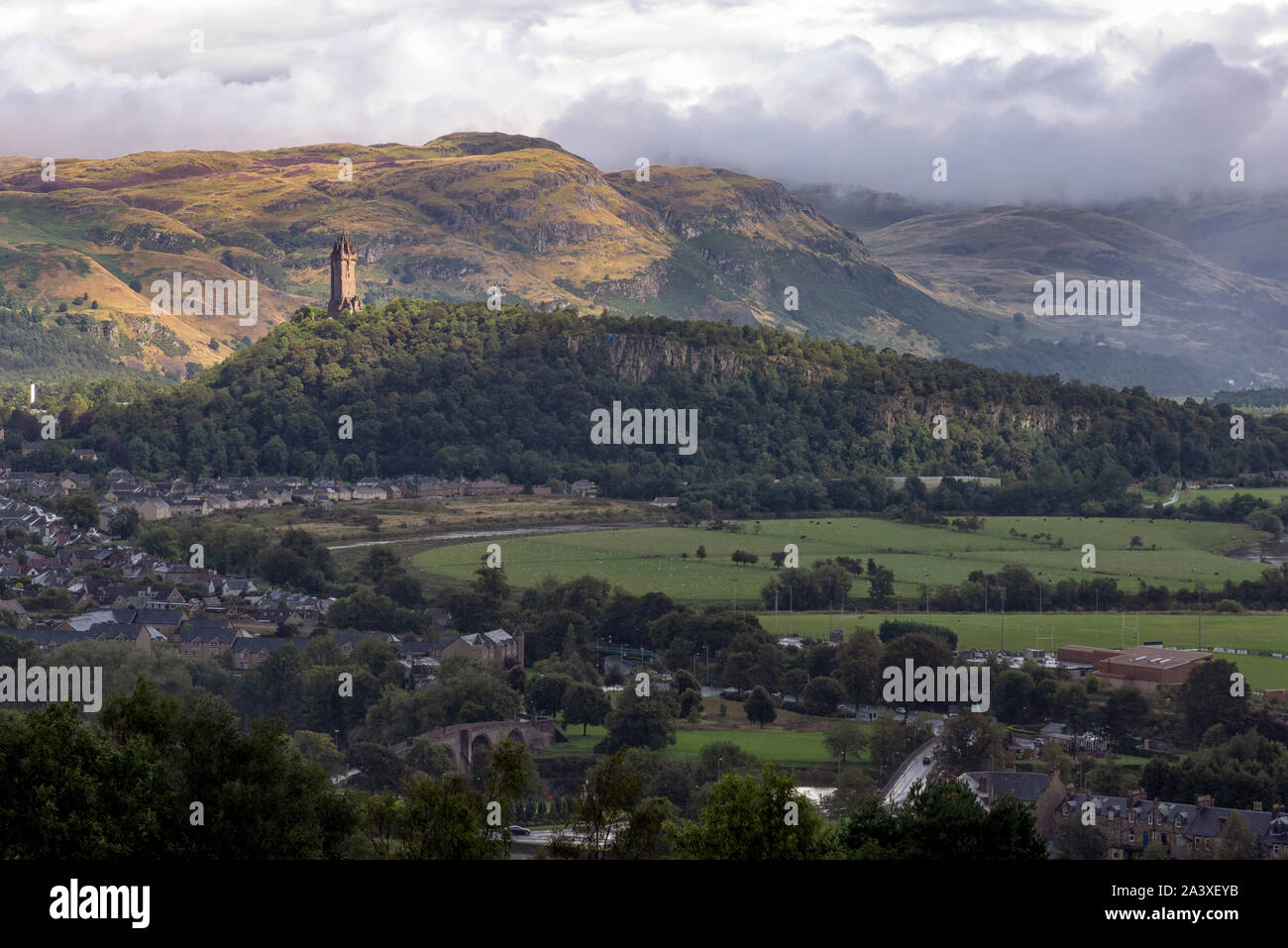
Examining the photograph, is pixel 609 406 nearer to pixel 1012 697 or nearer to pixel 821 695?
pixel 821 695

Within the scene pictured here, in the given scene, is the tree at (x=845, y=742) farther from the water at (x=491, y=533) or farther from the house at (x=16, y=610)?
the water at (x=491, y=533)

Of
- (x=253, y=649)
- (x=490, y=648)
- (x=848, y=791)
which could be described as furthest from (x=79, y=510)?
(x=848, y=791)

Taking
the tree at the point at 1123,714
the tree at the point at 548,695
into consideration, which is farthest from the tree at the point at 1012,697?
the tree at the point at 548,695

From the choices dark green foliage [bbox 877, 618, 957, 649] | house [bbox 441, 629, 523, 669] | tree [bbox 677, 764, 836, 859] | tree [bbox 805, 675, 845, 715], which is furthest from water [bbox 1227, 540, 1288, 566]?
tree [bbox 677, 764, 836, 859]

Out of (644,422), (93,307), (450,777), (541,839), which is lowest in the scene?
(541,839)
